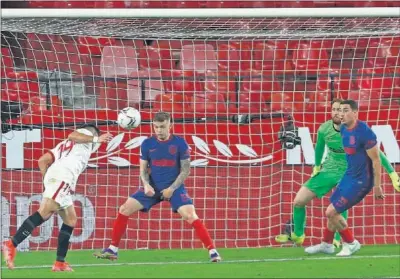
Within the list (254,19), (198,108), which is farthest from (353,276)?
(198,108)

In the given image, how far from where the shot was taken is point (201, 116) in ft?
46.0

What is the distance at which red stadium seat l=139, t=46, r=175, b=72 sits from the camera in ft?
48.5

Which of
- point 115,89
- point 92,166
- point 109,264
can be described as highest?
point 115,89

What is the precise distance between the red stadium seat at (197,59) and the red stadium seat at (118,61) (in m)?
0.58

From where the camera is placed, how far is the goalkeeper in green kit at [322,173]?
12.5 meters

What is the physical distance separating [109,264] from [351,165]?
8.29ft

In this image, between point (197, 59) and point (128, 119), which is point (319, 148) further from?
point (197, 59)

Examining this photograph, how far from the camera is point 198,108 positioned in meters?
14.2

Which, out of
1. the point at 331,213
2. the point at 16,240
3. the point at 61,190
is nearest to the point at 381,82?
the point at 331,213

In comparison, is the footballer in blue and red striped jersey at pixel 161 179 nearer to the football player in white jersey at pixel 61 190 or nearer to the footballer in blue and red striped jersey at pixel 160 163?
the footballer in blue and red striped jersey at pixel 160 163

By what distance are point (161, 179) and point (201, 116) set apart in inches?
90.6

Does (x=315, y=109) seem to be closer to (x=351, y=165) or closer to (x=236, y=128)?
(x=236, y=128)

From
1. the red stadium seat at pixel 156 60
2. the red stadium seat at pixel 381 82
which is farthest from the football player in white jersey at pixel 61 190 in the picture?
the red stadium seat at pixel 381 82

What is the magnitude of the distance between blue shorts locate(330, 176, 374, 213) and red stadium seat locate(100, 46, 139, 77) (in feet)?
11.9
